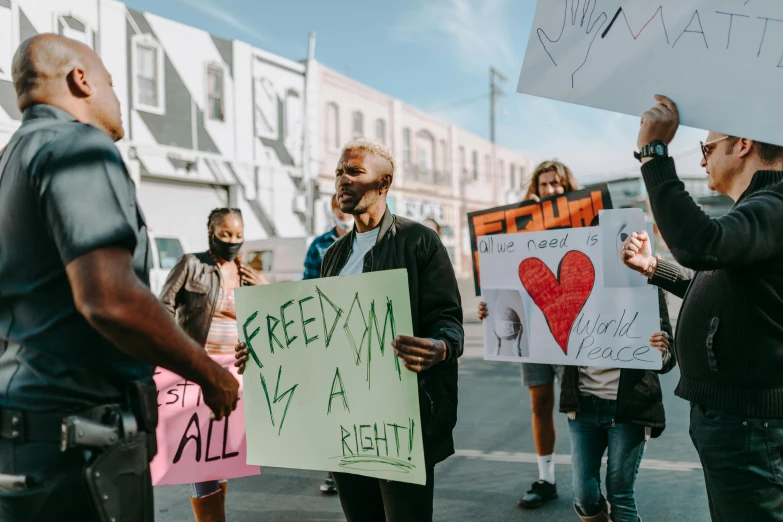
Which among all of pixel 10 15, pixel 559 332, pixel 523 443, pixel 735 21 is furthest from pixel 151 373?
pixel 10 15

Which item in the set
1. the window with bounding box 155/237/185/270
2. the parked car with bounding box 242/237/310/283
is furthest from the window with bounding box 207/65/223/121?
the window with bounding box 155/237/185/270

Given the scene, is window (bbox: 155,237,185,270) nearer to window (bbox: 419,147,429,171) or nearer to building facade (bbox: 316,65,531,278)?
building facade (bbox: 316,65,531,278)

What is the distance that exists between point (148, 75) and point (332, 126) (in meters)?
9.40

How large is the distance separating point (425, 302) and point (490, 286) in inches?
49.4

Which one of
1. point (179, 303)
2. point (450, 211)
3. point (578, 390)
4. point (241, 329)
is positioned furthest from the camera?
point (450, 211)

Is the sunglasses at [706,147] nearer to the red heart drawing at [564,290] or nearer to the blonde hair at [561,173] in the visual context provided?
the red heart drawing at [564,290]

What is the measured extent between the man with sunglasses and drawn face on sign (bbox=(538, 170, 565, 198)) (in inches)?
72.5

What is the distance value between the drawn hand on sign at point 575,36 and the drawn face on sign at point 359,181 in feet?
2.70

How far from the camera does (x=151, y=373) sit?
179cm

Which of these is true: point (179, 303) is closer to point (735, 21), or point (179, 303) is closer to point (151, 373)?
point (151, 373)

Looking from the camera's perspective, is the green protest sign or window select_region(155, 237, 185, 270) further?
window select_region(155, 237, 185, 270)

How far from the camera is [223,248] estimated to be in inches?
165

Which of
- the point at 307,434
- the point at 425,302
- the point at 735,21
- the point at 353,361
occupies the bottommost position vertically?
the point at 307,434

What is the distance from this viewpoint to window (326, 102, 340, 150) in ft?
83.2
